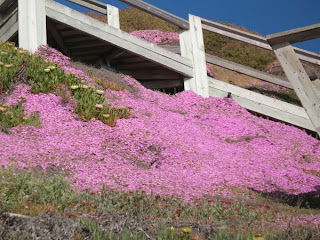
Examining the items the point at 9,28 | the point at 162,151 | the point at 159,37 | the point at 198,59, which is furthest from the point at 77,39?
the point at 159,37

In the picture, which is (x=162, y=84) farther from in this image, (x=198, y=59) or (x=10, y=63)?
(x=10, y=63)

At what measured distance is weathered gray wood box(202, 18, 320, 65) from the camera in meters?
16.1

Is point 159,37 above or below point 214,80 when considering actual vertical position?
above

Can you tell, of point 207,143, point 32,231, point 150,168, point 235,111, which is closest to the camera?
point 32,231

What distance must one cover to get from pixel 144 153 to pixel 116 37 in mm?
6047

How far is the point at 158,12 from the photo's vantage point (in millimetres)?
15852

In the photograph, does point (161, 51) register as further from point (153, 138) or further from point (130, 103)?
point (153, 138)

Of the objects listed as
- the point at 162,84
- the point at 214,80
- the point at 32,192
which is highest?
the point at 162,84

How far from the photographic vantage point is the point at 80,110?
11.3 m

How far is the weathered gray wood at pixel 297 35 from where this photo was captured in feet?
23.2

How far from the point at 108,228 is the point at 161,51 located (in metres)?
11.3

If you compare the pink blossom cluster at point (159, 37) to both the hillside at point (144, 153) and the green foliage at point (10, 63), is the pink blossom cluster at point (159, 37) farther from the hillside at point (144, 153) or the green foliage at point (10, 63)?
the green foliage at point (10, 63)

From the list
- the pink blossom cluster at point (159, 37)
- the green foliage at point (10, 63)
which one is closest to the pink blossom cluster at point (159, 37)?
the pink blossom cluster at point (159, 37)

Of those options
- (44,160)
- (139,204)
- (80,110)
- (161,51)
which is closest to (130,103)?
(80,110)
